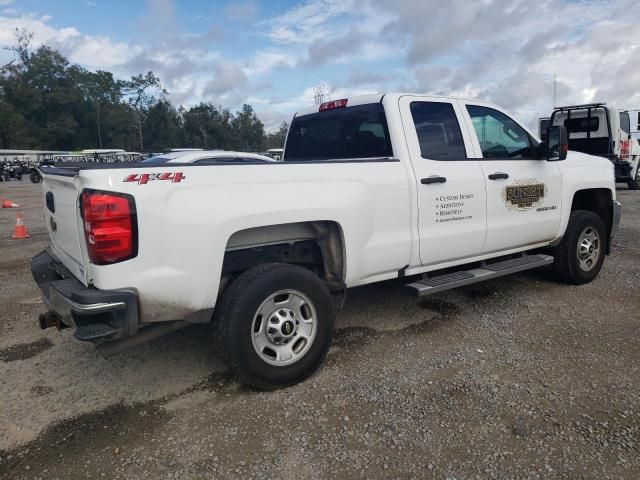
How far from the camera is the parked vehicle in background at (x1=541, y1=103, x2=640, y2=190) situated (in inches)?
567

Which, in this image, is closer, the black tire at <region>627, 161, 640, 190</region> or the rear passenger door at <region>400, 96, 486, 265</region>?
the rear passenger door at <region>400, 96, 486, 265</region>

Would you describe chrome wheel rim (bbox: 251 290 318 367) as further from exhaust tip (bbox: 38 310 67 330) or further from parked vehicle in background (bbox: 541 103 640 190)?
parked vehicle in background (bbox: 541 103 640 190)

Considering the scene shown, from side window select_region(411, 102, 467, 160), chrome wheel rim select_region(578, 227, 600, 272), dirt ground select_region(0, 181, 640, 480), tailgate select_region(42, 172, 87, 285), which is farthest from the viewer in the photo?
chrome wheel rim select_region(578, 227, 600, 272)

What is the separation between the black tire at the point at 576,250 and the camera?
5.16m

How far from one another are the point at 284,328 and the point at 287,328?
2 cm

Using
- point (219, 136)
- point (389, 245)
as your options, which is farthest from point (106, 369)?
point (219, 136)

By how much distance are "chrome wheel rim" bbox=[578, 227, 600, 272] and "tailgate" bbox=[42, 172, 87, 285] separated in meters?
4.81

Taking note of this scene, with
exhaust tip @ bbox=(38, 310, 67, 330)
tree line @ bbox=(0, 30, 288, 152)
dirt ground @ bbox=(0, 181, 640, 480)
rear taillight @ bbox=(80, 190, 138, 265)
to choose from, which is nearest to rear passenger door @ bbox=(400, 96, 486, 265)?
dirt ground @ bbox=(0, 181, 640, 480)

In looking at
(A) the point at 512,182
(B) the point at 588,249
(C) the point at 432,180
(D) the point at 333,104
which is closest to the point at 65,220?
(D) the point at 333,104

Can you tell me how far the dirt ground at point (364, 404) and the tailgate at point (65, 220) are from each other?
34.9 inches

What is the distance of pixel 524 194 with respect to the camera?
461 cm

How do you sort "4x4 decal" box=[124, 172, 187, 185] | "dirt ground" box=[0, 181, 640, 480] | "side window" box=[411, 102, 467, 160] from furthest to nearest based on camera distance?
"side window" box=[411, 102, 467, 160]
"4x4 decal" box=[124, 172, 187, 185]
"dirt ground" box=[0, 181, 640, 480]

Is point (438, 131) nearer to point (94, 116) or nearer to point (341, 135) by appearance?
point (341, 135)

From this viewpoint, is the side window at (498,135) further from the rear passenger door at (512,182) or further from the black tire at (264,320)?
the black tire at (264,320)
